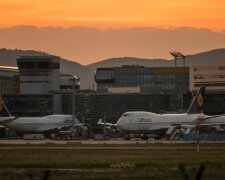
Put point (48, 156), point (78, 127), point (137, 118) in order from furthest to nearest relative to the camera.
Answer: point (78, 127) → point (137, 118) → point (48, 156)

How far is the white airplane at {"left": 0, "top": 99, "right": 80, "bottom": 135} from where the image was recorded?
6521 inches

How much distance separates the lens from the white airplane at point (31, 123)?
6521 inches

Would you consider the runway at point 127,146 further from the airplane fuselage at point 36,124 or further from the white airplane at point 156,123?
the airplane fuselage at point 36,124

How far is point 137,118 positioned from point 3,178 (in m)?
108

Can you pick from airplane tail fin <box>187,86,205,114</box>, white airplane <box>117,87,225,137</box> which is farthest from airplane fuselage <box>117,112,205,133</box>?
airplane tail fin <box>187,86,205,114</box>

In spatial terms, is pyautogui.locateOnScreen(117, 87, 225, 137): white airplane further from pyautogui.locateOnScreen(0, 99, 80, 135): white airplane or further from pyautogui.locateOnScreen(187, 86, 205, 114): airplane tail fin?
pyautogui.locateOnScreen(0, 99, 80, 135): white airplane

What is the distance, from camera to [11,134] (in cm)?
18312

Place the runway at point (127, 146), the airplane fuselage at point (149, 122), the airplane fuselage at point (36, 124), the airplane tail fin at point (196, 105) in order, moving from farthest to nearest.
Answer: the airplane fuselage at point (36, 124)
the airplane tail fin at point (196, 105)
the airplane fuselage at point (149, 122)
the runway at point (127, 146)

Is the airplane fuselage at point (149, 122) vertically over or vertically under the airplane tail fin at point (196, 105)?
under

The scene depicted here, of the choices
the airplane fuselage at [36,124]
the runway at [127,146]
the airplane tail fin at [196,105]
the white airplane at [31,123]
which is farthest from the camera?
the airplane fuselage at [36,124]

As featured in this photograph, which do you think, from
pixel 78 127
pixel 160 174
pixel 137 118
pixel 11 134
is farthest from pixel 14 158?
pixel 11 134

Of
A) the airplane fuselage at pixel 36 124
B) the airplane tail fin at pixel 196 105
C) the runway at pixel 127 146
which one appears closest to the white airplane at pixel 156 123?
the airplane tail fin at pixel 196 105

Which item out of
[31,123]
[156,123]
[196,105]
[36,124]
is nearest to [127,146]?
[156,123]

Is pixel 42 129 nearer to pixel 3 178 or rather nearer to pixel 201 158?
pixel 201 158
